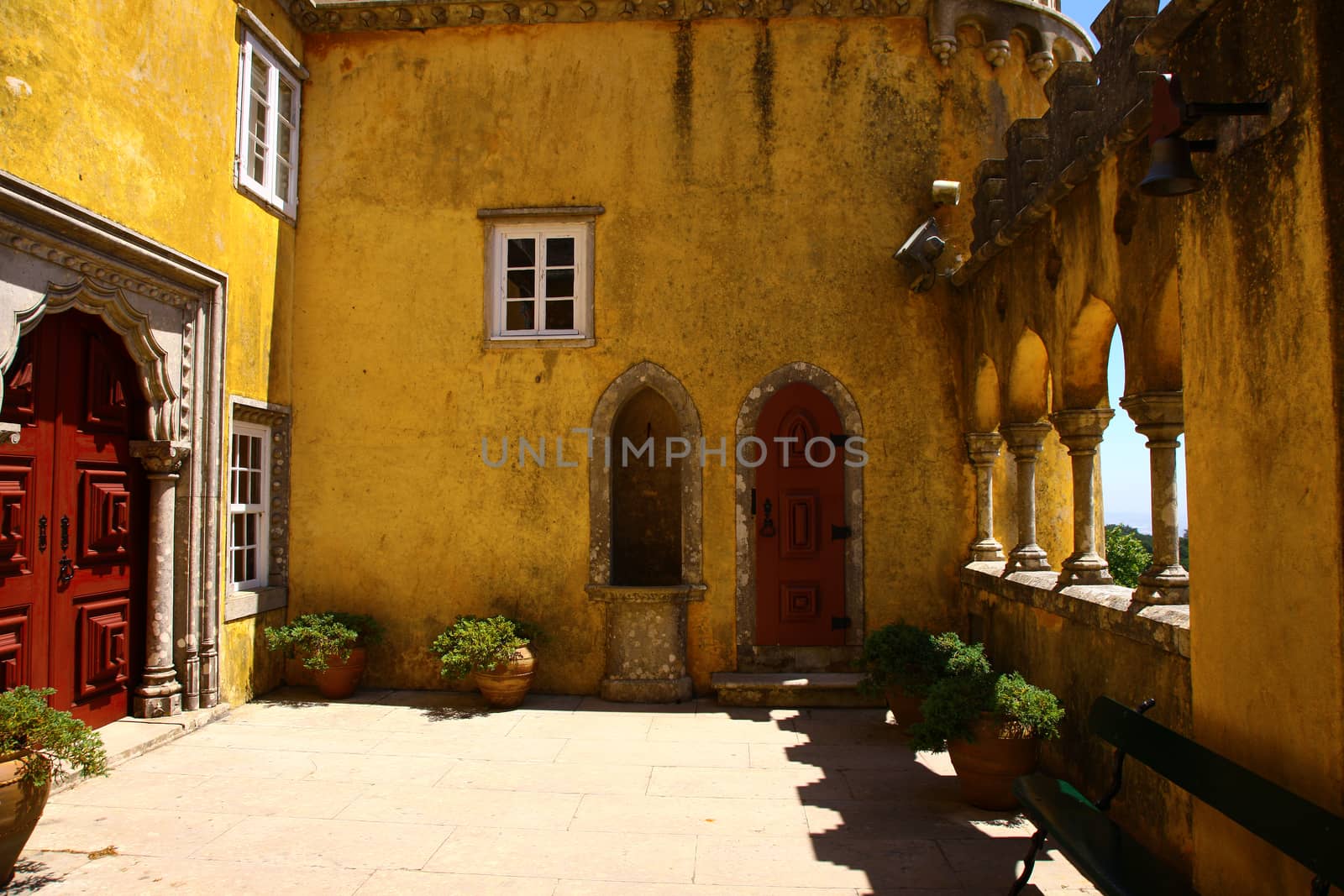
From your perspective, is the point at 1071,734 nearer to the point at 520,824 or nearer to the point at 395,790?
the point at 520,824

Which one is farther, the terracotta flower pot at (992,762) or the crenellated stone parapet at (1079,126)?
the terracotta flower pot at (992,762)

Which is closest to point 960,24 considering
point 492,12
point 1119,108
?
point 1119,108

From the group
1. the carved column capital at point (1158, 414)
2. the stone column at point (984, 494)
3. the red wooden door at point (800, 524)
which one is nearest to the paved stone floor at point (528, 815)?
the red wooden door at point (800, 524)

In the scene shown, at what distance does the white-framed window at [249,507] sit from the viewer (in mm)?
7766

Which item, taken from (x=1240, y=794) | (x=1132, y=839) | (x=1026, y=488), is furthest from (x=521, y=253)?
(x=1240, y=794)

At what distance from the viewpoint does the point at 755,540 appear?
8.16m

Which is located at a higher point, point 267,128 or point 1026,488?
point 267,128

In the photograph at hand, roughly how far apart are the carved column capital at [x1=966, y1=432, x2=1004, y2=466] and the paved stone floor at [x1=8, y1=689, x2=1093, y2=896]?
7.69 feet

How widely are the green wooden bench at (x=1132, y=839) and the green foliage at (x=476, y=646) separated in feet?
14.5

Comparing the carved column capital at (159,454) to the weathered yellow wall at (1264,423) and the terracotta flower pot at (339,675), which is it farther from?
the weathered yellow wall at (1264,423)

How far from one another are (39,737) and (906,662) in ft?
16.9

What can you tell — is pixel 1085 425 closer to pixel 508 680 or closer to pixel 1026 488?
pixel 1026 488

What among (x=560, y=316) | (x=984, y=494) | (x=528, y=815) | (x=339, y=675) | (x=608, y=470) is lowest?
(x=528, y=815)

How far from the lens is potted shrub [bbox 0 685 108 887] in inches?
159
